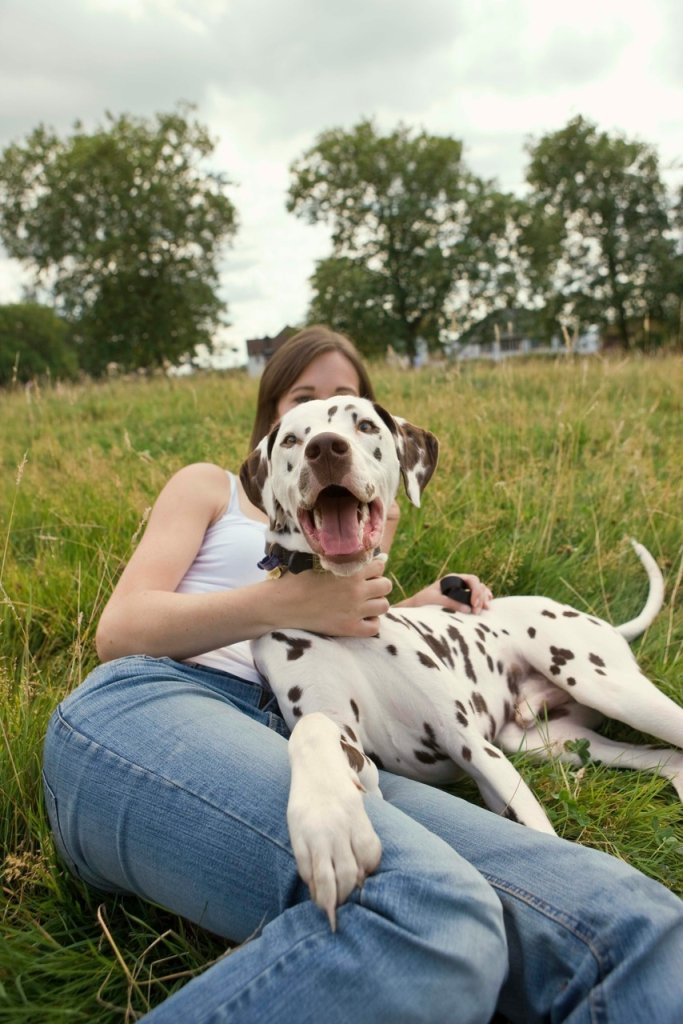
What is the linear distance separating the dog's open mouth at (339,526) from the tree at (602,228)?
35.5 meters

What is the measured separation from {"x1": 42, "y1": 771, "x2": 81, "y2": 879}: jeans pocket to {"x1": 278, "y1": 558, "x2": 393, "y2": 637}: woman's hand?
0.90m

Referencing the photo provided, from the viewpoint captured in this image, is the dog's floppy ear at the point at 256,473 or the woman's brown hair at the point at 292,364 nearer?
the dog's floppy ear at the point at 256,473

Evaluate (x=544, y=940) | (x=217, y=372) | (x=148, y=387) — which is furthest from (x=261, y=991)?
(x=217, y=372)

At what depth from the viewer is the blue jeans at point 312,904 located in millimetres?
1548

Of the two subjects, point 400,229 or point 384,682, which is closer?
point 384,682

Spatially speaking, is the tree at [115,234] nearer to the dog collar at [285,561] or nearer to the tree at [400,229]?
the tree at [400,229]

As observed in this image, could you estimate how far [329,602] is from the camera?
2.66m

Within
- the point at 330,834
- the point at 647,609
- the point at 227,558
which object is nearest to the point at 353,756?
the point at 330,834

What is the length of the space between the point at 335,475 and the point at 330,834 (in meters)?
1.10

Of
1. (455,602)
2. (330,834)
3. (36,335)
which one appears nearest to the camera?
(330,834)

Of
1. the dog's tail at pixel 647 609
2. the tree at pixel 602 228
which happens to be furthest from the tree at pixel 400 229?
the dog's tail at pixel 647 609

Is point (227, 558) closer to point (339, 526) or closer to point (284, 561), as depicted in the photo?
point (284, 561)

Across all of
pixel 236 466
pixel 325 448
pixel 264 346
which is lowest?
pixel 236 466

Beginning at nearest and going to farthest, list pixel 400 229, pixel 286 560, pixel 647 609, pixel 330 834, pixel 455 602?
pixel 330 834, pixel 286 560, pixel 455 602, pixel 647 609, pixel 400 229
